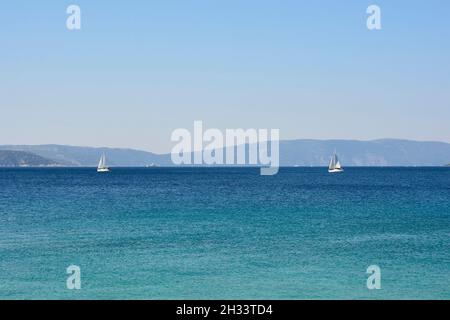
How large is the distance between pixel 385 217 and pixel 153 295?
36.0 m

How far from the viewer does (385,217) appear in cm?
5566

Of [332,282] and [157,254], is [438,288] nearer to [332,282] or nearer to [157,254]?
[332,282]

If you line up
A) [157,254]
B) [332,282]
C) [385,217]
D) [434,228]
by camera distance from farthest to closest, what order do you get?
[385,217], [434,228], [157,254], [332,282]

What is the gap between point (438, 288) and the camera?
84.1 feet

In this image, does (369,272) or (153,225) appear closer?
(369,272)

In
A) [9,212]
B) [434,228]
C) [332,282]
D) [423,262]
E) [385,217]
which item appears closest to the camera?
[332,282]

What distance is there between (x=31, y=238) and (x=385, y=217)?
31.8m

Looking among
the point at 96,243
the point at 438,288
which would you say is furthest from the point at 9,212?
the point at 438,288
